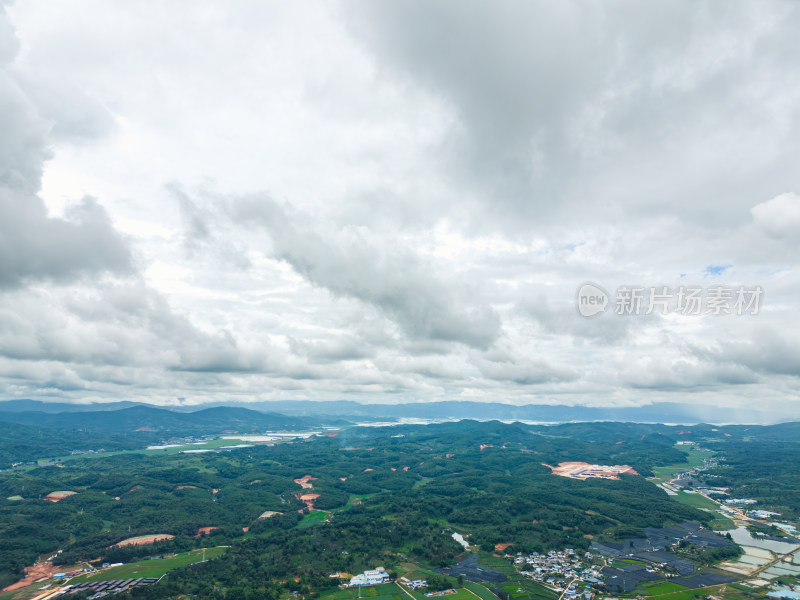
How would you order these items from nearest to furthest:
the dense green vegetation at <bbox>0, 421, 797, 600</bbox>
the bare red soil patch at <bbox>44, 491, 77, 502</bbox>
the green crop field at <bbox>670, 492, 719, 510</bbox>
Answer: the dense green vegetation at <bbox>0, 421, 797, 600</bbox> < the green crop field at <bbox>670, 492, 719, 510</bbox> < the bare red soil patch at <bbox>44, 491, 77, 502</bbox>

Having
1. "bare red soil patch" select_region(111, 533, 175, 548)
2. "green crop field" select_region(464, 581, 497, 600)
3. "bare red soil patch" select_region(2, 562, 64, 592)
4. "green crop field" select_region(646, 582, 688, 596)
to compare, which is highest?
"green crop field" select_region(646, 582, 688, 596)

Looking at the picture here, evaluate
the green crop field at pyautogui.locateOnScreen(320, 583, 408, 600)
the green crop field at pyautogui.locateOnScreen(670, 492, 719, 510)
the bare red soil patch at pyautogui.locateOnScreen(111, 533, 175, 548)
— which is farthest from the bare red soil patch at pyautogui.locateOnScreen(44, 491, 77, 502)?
the green crop field at pyautogui.locateOnScreen(670, 492, 719, 510)

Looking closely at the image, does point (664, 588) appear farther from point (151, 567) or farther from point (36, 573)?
point (36, 573)

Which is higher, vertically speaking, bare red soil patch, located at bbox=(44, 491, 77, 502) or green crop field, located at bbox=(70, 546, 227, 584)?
green crop field, located at bbox=(70, 546, 227, 584)

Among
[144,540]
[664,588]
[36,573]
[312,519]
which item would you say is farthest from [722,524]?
[36,573]

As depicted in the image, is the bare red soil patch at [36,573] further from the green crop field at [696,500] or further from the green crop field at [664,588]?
the green crop field at [696,500]

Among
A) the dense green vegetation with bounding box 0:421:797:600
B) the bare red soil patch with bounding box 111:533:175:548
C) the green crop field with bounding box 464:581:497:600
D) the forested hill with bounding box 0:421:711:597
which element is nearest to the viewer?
the green crop field with bounding box 464:581:497:600

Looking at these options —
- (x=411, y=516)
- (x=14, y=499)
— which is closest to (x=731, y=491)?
(x=411, y=516)

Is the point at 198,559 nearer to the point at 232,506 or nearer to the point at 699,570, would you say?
the point at 232,506

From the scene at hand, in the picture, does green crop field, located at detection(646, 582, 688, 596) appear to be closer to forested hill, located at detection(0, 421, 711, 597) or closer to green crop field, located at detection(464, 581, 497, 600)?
forested hill, located at detection(0, 421, 711, 597)
